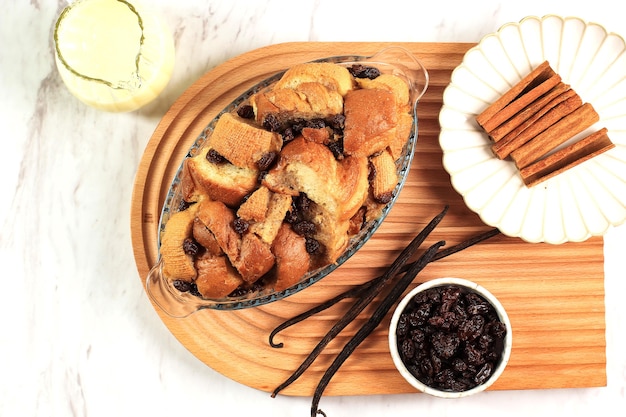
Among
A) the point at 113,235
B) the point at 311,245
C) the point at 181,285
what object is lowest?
the point at 113,235

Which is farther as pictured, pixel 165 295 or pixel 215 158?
pixel 165 295

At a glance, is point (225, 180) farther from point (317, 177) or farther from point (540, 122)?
point (540, 122)

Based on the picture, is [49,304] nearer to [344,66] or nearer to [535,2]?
[344,66]

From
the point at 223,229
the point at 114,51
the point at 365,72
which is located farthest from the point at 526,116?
the point at 114,51

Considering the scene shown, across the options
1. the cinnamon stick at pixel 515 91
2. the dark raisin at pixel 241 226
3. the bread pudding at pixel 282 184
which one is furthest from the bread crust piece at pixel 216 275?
the cinnamon stick at pixel 515 91

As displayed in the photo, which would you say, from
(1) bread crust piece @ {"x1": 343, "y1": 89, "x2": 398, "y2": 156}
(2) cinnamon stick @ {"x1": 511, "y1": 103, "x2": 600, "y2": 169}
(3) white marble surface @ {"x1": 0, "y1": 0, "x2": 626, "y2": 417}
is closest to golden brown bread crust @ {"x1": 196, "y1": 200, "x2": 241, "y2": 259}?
(1) bread crust piece @ {"x1": 343, "y1": 89, "x2": 398, "y2": 156}

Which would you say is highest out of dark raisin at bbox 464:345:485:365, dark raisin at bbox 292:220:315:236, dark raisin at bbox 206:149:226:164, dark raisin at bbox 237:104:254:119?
dark raisin at bbox 237:104:254:119

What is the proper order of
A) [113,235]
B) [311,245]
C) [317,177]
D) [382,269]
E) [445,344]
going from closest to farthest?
[317,177], [311,245], [445,344], [382,269], [113,235]

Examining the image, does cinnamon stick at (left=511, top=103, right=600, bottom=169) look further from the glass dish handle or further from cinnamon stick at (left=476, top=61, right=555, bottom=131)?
the glass dish handle
